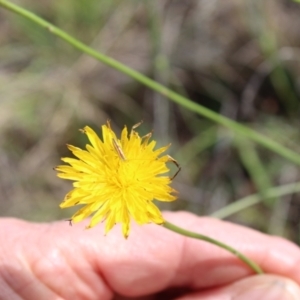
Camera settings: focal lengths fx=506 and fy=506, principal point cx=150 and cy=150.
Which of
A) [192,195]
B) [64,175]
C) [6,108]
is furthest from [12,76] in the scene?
[64,175]

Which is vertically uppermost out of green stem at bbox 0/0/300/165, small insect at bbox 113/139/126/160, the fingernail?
green stem at bbox 0/0/300/165

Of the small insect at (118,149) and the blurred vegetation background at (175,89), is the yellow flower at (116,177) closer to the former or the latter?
the small insect at (118,149)

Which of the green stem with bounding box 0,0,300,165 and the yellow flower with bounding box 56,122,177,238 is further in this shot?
the green stem with bounding box 0,0,300,165

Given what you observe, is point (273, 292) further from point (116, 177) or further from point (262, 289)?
point (116, 177)

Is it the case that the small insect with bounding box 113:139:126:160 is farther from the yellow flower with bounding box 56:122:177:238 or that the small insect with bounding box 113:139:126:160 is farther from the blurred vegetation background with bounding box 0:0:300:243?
the blurred vegetation background with bounding box 0:0:300:243

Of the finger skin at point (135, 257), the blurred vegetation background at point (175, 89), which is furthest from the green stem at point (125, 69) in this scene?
the blurred vegetation background at point (175, 89)

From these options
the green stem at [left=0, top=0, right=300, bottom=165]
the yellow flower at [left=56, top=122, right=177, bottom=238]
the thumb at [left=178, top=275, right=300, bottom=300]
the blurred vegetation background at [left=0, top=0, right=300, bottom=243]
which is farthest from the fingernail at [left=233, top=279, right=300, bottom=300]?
the blurred vegetation background at [left=0, top=0, right=300, bottom=243]

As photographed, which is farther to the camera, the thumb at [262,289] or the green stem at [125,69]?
the thumb at [262,289]

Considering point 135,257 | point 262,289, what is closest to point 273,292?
point 262,289
